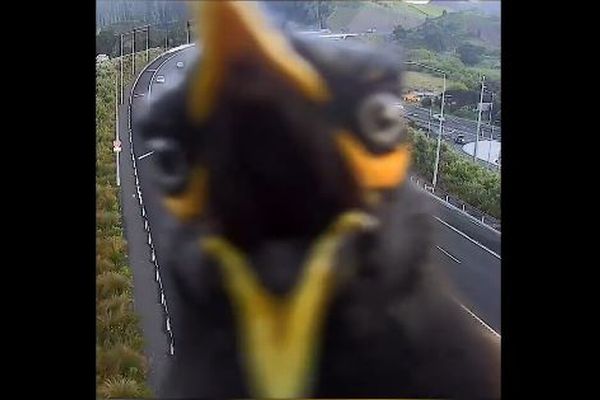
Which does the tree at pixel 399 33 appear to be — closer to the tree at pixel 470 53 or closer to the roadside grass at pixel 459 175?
the tree at pixel 470 53

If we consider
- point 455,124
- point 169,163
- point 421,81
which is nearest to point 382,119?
point 421,81

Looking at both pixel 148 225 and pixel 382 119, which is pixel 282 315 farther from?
pixel 382 119

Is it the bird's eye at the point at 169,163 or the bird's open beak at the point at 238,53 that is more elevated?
the bird's open beak at the point at 238,53

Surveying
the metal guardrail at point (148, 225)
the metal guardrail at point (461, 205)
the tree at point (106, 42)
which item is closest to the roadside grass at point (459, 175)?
the metal guardrail at point (461, 205)

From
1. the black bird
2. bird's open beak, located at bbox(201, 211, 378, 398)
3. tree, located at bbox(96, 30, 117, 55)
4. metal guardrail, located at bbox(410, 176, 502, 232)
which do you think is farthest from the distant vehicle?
metal guardrail, located at bbox(410, 176, 502, 232)

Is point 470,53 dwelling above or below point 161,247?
above

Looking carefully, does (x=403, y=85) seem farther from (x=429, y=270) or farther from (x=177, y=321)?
(x=177, y=321)
